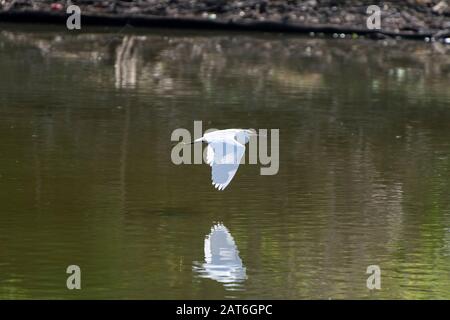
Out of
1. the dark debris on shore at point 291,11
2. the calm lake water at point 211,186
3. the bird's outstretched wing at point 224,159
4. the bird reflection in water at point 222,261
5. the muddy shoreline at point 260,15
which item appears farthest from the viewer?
the dark debris on shore at point 291,11

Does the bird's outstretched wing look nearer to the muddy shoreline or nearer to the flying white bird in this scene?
the flying white bird

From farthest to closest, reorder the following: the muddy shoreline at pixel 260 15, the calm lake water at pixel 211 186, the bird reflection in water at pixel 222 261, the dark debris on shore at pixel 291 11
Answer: the dark debris on shore at pixel 291 11 < the muddy shoreline at pixel 260 15 < the calm lake water at pixel 211 186 < the bird reflection in water at pixel 222 261

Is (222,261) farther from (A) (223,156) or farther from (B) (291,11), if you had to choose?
(B) (291,11)

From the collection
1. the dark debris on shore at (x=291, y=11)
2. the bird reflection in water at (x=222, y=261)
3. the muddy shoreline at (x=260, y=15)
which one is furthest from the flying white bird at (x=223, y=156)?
the dark debris on shore at (x=291, y=11)

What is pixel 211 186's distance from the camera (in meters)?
13.4

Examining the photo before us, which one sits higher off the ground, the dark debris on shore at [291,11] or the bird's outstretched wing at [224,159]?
the dark debris on shore at [291,11]

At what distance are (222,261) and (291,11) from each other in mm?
19923

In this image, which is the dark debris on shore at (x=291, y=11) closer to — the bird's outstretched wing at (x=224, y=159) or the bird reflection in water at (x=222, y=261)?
the bird's outstretched wing at (x=224, y=159)

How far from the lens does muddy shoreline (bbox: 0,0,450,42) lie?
28922mm

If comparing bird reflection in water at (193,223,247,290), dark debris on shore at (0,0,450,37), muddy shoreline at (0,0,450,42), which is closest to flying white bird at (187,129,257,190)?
bird reflection in water at (193,223,247,290)

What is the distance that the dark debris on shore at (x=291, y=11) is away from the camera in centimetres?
2925

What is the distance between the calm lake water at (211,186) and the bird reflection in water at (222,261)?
0.02 meters

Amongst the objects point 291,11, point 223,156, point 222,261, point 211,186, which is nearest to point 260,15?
point 291,11

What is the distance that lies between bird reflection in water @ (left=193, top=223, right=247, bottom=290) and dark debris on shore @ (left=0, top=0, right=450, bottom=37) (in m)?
17.9
